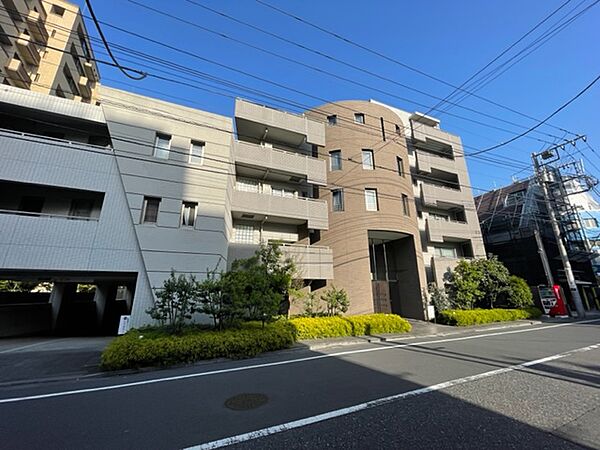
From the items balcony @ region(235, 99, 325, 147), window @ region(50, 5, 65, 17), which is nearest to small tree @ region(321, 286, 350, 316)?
balcony @ region(235, 99, 325, 147)

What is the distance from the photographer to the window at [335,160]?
17141 millimetres

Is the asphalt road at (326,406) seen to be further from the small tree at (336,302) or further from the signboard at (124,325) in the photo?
the small tree at (336,302)

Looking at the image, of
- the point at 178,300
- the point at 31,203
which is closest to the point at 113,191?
the point at 31,203

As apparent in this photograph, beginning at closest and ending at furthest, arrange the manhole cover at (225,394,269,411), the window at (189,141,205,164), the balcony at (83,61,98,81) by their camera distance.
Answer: the manhole cover at (225,394,269,411), the window at (189,141,205,164), the balcony at (83,61,98,81)

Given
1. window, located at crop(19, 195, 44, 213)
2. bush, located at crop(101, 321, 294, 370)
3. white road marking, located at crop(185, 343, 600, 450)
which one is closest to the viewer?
white road marking, located at crop(185, 343, 600, 450)

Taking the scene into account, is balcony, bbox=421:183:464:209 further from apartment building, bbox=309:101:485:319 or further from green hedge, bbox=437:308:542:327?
green hedge, bbox=437:308:542:327

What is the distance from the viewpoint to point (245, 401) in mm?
4543

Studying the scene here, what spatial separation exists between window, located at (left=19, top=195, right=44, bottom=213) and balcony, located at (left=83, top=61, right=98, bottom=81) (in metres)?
21.0

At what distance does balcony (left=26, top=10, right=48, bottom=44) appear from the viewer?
18178 millimetres

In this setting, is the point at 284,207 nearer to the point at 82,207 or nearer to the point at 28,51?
the point at 82,207

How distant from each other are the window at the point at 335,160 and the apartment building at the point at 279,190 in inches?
38.2

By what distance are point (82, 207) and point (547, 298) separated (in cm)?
3087

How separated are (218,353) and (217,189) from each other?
758cm

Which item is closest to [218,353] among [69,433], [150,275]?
[69,433]
